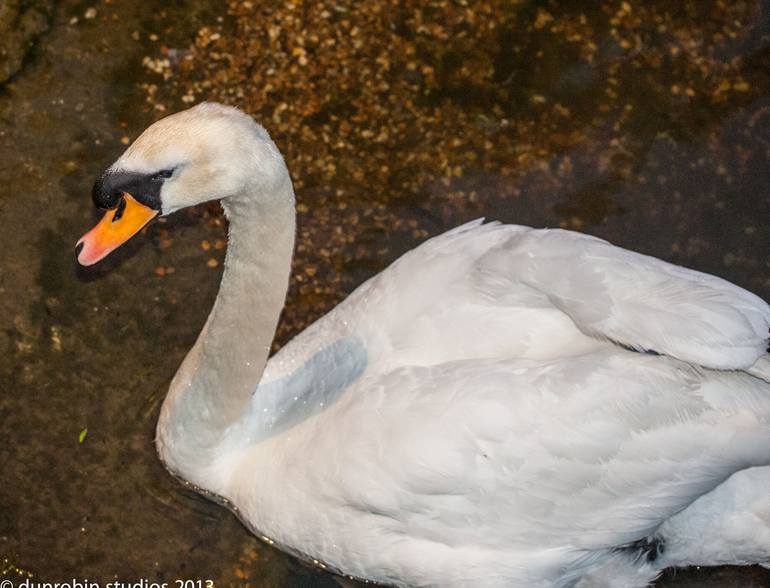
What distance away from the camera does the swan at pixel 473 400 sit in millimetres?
4086

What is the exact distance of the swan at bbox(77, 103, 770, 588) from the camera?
4086 mm

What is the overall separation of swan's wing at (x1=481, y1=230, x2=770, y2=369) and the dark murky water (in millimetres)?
1471

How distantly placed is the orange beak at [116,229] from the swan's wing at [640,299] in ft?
4.62

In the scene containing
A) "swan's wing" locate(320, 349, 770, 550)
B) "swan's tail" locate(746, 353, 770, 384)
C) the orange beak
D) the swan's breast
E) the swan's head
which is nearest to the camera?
the swan's head

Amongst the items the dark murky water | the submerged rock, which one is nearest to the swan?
the dark murky water

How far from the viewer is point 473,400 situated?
4148 millimetres

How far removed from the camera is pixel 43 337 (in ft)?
18.1

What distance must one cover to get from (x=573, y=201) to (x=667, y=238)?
0.53 meters

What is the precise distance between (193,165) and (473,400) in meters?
1.29

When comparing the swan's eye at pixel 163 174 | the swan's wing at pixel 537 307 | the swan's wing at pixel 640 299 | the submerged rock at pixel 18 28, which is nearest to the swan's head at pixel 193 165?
the swan's eye at pixel 163 174

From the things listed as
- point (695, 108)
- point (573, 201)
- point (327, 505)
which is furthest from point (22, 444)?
point (695, 108)

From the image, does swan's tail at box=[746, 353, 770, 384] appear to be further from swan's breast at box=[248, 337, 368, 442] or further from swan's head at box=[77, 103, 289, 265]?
swan's head at box=[77, 103, 289, 265]

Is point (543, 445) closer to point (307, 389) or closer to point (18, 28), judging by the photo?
point (307, 389)

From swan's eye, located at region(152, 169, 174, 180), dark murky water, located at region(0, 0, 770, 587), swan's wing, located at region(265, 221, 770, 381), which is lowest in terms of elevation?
dark murky water, located at region(0, 0, 770, 587)
